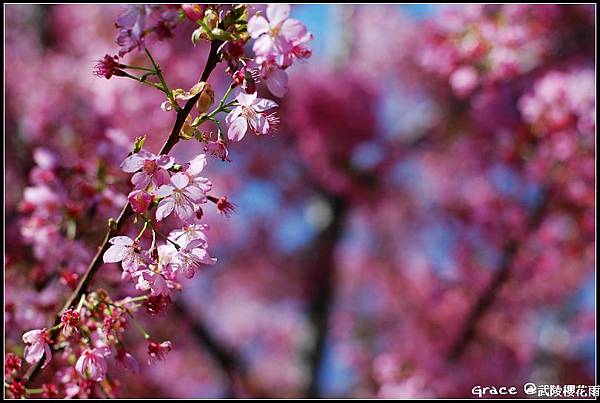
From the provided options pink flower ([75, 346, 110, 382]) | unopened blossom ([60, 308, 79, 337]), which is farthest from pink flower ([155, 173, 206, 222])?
pink flower ([75, 346, 110, 382])

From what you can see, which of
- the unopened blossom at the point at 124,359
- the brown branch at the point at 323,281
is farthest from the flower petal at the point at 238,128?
the brown branch at the point at 323,281

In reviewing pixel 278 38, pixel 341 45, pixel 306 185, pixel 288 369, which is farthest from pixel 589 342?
pixel 278 38

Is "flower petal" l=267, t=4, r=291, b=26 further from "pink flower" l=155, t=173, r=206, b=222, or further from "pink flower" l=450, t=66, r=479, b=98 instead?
"pink flower" l=450, t=66, r=479, b=98

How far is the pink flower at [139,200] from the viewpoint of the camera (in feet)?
3.96

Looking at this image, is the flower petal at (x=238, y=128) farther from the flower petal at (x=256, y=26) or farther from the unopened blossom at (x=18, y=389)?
the unopened blossom at (x=18, y=389)

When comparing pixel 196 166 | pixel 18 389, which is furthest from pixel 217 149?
pixel 18 389

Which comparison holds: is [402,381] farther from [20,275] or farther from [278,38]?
[278,38]

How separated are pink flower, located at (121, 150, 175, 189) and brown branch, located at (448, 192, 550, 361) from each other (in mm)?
3338

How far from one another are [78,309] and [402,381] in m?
2.50

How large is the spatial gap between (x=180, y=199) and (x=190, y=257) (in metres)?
0.15

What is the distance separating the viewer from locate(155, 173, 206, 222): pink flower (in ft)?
4.02

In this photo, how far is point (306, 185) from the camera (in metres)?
6.60

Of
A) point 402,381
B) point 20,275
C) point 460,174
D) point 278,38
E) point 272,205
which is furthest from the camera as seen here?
point 272,205

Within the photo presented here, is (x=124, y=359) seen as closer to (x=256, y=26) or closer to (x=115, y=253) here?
(x=115, y=253)
